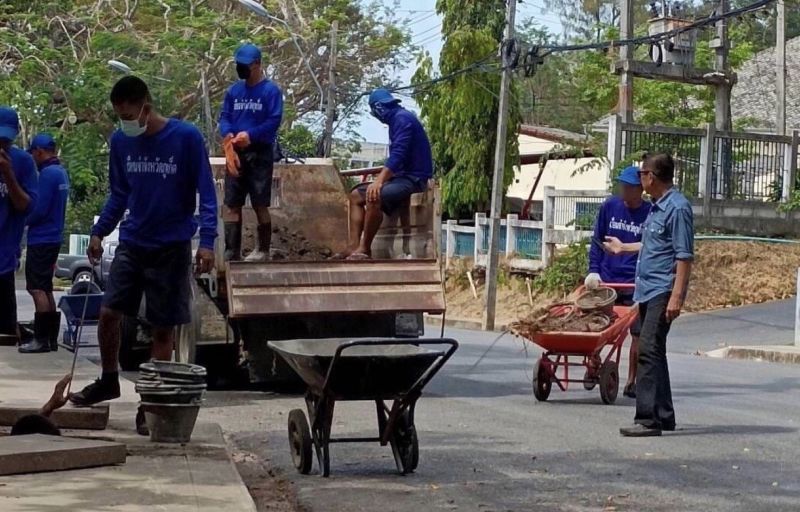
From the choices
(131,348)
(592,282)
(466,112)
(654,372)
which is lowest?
(131,348)

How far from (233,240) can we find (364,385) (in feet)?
16.2

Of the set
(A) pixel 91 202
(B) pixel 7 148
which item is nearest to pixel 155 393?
(B) pixel 7 148

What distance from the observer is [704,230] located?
31062mm

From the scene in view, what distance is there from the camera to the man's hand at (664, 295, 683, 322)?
10.1 meters

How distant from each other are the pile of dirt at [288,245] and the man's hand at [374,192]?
3.91ft

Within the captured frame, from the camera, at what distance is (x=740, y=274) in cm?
2903

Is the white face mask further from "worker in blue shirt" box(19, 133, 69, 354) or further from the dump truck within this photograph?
"worker in blue shirt" box(19, 133, 69, 354)

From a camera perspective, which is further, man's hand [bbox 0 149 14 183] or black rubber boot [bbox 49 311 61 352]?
black rubber boot [bbox 49 311 61 352]

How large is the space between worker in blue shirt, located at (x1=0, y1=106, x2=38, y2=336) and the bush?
19288mm

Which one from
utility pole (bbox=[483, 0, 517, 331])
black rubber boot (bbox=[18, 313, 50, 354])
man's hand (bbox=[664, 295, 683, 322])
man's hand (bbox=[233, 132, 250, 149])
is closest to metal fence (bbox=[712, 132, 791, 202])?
utility pole (bbox=[483, 0, 517, 331])

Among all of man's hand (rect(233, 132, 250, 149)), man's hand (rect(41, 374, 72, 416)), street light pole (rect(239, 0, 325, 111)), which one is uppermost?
street light pole (rect(239, 0, 325, 111))

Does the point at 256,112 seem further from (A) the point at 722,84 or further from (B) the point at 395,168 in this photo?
(A) the point at 722,84

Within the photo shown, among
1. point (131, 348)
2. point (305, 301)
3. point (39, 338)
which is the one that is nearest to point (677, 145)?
point (131, 348)

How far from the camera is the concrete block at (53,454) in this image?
7320 millimetres
